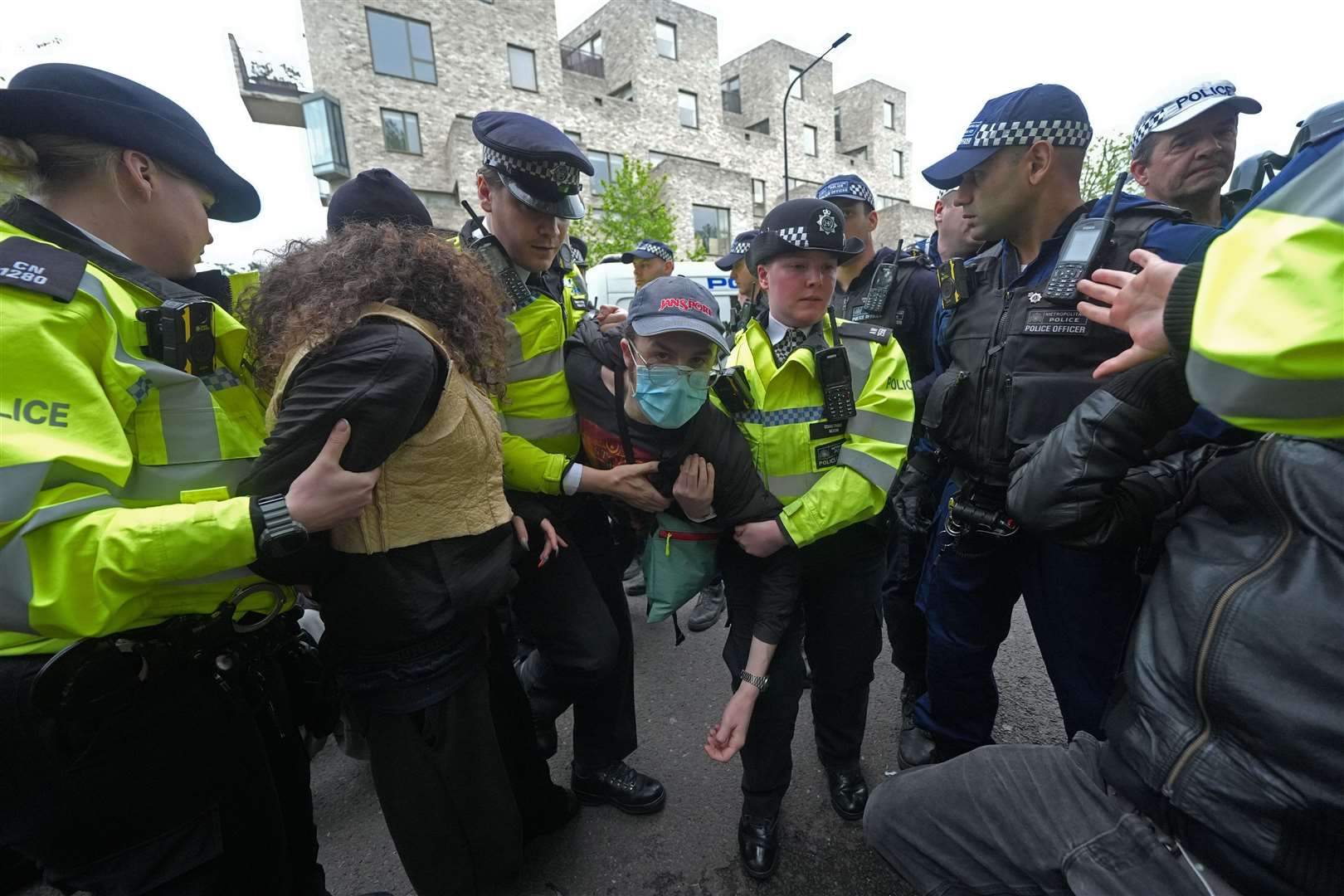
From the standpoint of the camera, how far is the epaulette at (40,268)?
1.06 metres

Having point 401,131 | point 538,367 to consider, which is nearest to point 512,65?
point 401,131

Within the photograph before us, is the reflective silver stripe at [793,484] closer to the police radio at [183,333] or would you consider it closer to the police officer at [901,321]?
the police officer at [901,321]

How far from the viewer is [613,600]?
240 cm

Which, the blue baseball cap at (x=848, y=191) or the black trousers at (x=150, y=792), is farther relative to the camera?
the blue baseball cap at (x=848, y=191)

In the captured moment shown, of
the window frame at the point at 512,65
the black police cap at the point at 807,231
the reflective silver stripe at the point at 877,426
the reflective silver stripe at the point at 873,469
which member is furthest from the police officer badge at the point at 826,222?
the window frame at the point at 512,65

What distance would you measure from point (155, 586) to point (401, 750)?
70 cm

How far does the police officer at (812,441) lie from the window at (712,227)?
21.7 metres

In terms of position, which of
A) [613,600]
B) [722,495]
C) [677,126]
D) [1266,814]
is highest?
[677,126]

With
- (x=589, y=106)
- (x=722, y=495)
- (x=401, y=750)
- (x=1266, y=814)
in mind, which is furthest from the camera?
(x=589, y=106)

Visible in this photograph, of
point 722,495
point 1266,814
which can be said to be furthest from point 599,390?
point 1266,814

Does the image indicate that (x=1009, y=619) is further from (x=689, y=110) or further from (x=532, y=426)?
(x=689, y=110)

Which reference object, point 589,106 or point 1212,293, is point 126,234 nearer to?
point 1212,293

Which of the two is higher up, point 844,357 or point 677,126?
point 677,126

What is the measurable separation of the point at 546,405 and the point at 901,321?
2.08m
